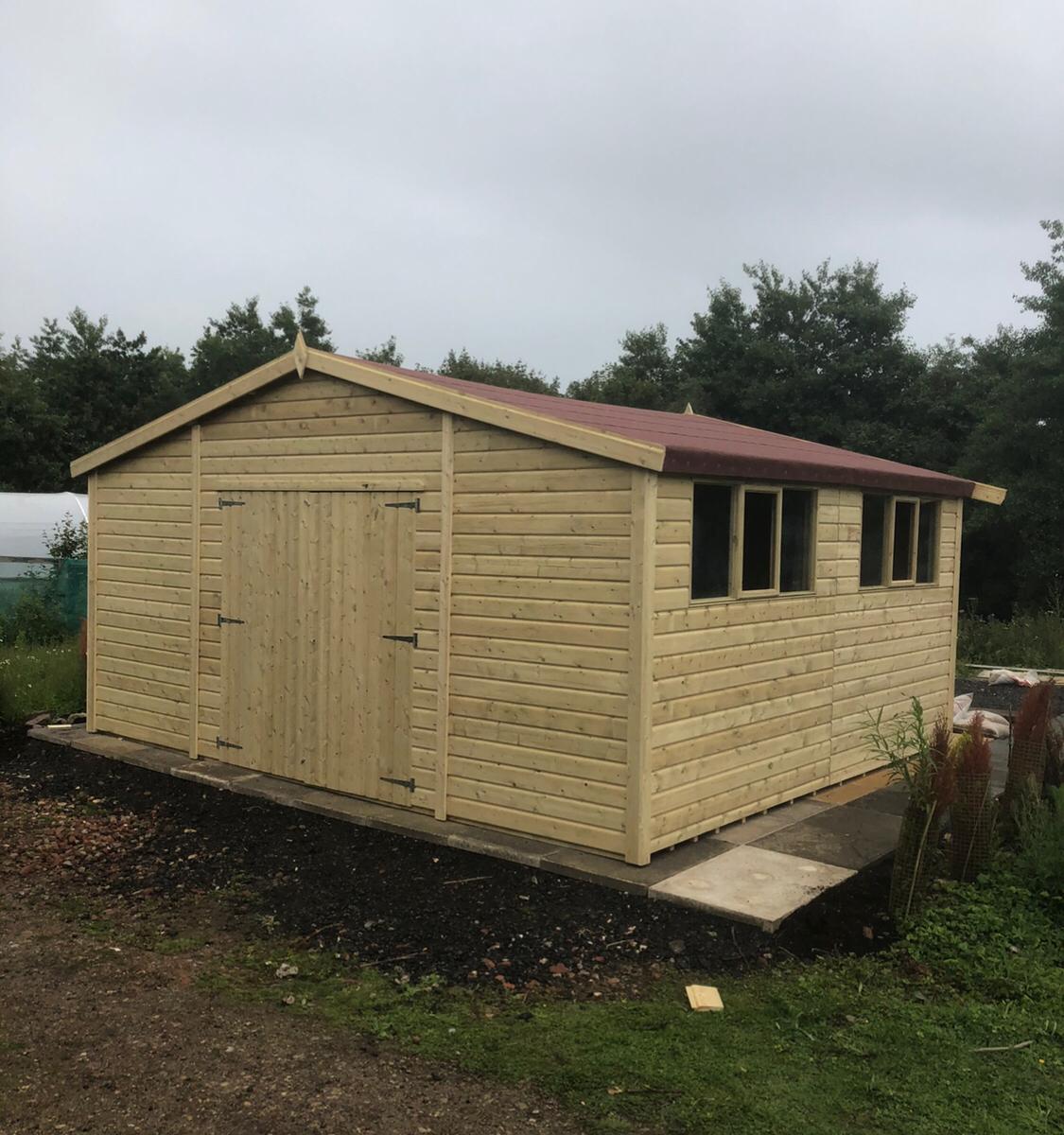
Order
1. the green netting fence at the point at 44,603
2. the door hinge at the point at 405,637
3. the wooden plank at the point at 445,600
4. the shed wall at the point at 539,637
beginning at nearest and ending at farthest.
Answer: the shed wall at the point at 539,637
the wooden plank at the point at 445,600
the door hinge at the point at 405,637
the green netting fence at the point at 44,603

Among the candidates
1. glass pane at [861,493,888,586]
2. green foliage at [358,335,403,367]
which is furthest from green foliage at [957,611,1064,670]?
green foliage at [358,335,403,367]

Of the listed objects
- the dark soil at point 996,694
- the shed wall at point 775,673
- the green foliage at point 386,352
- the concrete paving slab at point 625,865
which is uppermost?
the green foliage at point 386,352

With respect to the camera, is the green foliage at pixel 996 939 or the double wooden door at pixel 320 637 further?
the double wooden door at pixel 320 637

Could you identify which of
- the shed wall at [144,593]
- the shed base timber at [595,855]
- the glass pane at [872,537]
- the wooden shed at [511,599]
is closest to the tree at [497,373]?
the shed wall at [144,593]

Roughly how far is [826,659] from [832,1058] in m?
4.01

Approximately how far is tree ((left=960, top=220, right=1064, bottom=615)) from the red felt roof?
1230 cm

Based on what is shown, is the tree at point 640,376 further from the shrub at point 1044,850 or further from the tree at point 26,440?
the shrub at point 1044,850

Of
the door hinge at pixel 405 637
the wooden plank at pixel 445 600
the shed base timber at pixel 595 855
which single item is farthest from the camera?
the door hinge at pixel 405 637

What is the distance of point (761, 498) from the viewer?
673 cm

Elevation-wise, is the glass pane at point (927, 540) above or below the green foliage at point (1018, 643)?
above

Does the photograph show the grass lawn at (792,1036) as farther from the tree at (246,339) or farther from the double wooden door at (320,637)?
the tree at (246,339)

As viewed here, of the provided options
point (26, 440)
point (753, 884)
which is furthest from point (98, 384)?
point (753, 884)

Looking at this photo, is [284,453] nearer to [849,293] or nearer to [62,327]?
[849,293]

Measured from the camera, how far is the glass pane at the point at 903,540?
28.2ft
